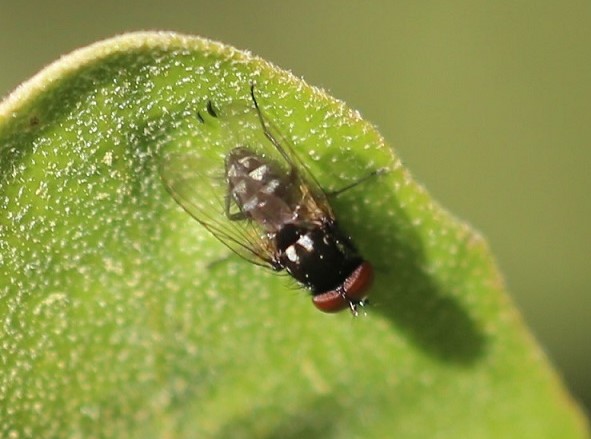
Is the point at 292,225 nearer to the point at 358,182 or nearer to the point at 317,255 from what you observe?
the point at 317,255

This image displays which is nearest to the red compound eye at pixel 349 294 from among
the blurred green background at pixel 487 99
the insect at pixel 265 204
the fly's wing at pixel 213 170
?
the insect at pixel 265 204

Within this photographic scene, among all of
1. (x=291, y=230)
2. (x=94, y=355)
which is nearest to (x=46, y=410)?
(x=94, y=355)

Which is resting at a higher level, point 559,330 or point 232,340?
point 232,340

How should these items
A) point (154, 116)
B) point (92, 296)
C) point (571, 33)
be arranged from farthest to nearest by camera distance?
point (571, 33), point (92, 296), point (154, 116)

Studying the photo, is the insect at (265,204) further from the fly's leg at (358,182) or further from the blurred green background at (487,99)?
the blurred green background at (487,99)

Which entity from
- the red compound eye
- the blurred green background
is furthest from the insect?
the blurred green background

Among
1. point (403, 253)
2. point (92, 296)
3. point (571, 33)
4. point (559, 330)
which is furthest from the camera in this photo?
point (571, 33)

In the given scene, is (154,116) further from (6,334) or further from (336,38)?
(336,38)
